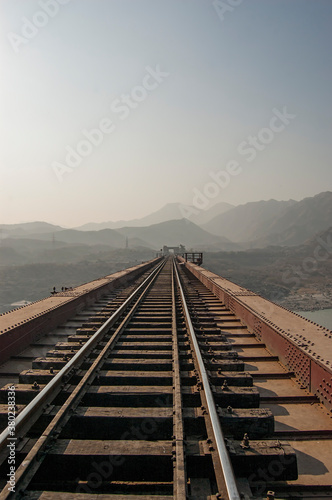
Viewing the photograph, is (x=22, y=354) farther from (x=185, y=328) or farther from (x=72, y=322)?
(x=185, y=328)

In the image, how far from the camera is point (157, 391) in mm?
3717

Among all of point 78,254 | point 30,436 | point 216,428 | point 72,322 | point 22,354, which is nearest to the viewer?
point 216,428

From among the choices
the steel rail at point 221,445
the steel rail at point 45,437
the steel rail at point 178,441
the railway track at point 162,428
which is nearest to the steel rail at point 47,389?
the railway track at point 162,428

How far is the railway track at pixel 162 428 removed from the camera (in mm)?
2467

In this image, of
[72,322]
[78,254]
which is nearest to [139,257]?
[78,254]

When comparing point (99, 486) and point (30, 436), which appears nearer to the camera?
point (99, 486)

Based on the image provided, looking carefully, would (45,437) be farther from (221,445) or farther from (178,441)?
(221,445)

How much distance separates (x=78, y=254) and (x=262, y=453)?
424 feet

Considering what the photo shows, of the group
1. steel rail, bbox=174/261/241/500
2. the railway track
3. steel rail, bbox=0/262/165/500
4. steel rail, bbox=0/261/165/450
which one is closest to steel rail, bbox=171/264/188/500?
the railway track

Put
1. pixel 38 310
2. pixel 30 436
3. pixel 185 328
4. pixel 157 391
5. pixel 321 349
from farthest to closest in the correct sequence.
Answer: pixel 38 310 < pixel 185 328 < pixel 321 349 < pixel 157 391 < pixel 30 436

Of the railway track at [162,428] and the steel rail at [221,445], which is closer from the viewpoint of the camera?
the steel rail at [221,445]

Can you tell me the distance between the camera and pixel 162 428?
3.09 meters

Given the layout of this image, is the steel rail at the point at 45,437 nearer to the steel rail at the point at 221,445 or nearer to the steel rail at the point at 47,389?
the steel rail at the point at 47,389

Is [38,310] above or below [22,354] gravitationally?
above
